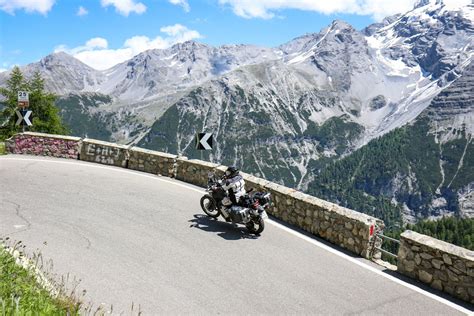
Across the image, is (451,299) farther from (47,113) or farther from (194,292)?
(47,113)

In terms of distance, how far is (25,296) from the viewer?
636 centimetres

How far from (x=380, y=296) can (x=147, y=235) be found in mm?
6290

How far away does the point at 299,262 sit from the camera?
439 inches

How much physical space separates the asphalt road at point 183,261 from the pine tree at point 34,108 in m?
33.2

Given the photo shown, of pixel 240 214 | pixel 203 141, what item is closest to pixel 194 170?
pixel 203 141

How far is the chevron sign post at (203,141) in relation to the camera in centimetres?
1861

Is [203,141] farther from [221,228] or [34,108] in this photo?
[34,108]

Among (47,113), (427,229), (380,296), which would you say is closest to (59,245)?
(380,296)

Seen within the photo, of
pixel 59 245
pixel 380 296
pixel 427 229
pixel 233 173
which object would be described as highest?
pixel 233 173

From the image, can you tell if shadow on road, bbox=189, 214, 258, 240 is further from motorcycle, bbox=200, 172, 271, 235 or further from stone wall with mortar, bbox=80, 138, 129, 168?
stone wall with mortar, bbox=80, 138, 129, 168

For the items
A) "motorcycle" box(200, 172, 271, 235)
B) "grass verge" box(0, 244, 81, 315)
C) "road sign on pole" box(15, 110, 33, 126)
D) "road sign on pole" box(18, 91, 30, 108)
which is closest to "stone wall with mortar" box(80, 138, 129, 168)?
"road sign on pole" box(15, 110, 33, 126)

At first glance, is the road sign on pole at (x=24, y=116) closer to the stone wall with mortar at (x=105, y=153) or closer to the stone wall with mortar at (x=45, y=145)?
the stone wall with mortar at (x=45, y=145)

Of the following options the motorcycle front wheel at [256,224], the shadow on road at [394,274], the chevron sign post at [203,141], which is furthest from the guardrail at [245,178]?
the motorcycle front wheel at [256,224]

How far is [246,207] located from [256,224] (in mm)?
605
